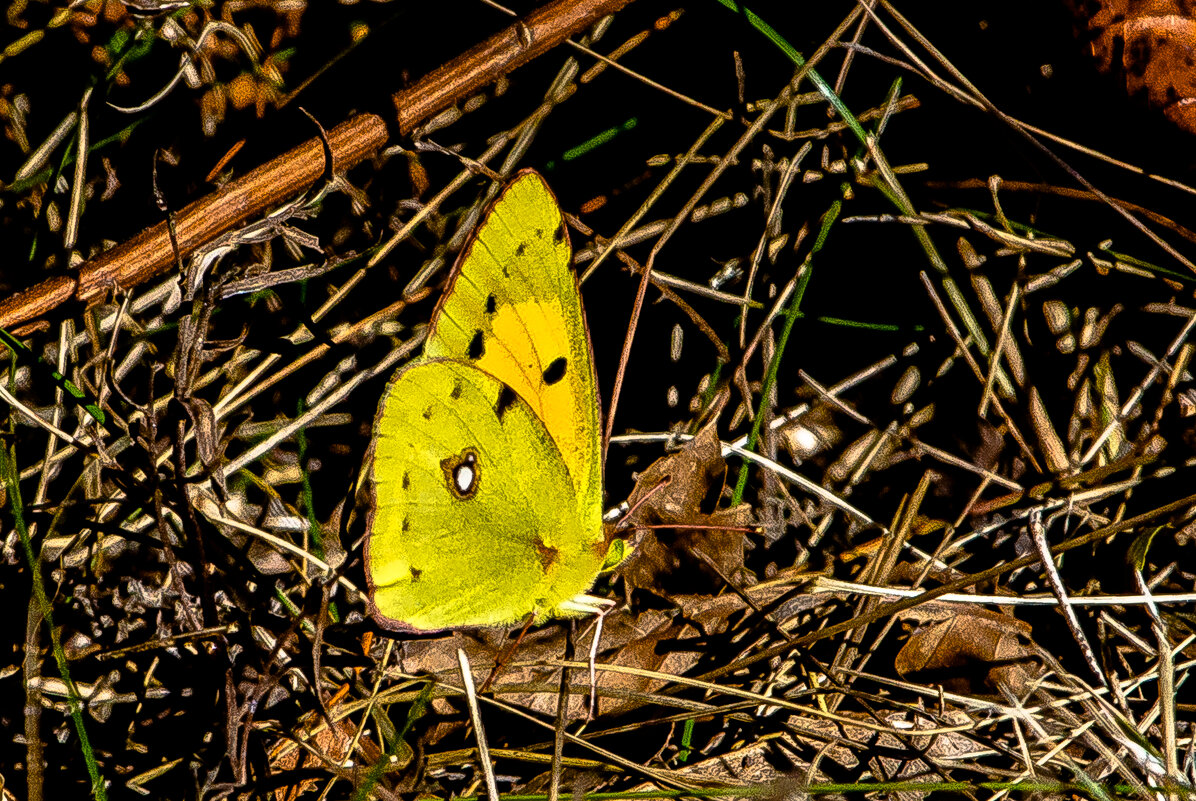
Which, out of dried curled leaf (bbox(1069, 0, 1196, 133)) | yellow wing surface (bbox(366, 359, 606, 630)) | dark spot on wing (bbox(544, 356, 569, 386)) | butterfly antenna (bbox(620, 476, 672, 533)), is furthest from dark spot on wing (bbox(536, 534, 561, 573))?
dried curled leaf (bbox(1069, 0, 1196, 133))

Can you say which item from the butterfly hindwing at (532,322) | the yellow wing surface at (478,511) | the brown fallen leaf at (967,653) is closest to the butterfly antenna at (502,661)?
the yellow wing surface at (478,511)

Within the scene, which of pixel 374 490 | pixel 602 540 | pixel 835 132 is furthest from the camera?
pixel 835 132

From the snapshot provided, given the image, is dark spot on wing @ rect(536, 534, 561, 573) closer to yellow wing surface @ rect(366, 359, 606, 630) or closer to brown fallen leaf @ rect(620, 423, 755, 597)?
yellow wing surface @ rect(366, 359, 606, 630)

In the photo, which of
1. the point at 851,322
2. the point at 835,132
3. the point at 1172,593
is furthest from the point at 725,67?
the point at 1172,593

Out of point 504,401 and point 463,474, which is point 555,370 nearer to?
point 504,401

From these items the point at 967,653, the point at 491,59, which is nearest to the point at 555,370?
the point at 491,59

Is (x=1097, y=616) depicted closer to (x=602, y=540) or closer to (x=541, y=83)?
(x=602, y=540)
